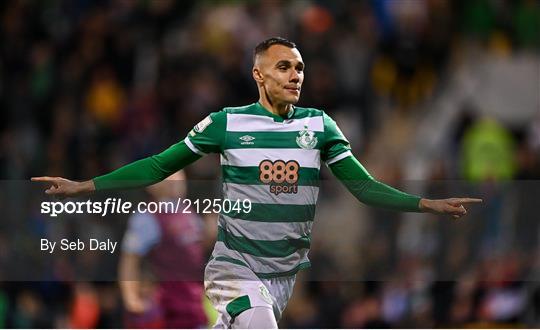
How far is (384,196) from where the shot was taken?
7367 millimetres

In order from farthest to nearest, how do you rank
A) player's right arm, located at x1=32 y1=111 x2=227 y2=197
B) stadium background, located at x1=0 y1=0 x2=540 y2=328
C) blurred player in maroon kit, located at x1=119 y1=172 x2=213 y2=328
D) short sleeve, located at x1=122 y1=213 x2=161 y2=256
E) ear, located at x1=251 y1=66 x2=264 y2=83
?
stadium background, located at x1=0 y1=0 x2=540 y2=328 < blurred player in maroon kit, located at x1=119 y1=172 x2=213 y2=328 < short sleeve, located at x1=122 y1=213 x2=161 y2=256 < ear, located at x1=251 y1=66 x2=264 y2=83 < player's right arm, located at x1=32 y1=111 x2=227 y2=197

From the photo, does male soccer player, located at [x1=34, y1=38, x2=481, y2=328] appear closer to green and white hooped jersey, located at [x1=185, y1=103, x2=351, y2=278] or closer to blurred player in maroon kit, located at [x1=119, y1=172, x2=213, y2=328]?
green and white hooped jersey, located at [x1=185, y1=103, x2=351, y2=278]

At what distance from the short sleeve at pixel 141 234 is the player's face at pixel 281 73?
5.27 feet

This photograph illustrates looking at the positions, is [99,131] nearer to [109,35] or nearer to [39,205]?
[109,35]

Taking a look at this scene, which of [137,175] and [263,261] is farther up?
[137,175]

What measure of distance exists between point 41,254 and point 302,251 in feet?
6.14

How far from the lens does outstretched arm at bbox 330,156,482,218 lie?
7.26m

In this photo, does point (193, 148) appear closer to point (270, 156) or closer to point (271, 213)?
point (270, 156)

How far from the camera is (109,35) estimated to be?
1444cm

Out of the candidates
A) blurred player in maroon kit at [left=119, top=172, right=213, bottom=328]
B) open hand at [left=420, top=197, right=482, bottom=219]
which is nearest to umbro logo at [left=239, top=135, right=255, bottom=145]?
open hand at [left=420, top=197, right=482, bottom=219]

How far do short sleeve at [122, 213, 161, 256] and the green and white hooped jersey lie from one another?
1460mm

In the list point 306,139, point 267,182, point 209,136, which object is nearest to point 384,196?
point 306,139

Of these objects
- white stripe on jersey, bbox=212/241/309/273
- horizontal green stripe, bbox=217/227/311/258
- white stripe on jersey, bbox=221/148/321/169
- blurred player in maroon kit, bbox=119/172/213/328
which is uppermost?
white stripe on jersey, bbox=221/148/321/169

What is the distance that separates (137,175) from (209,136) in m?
0.40
